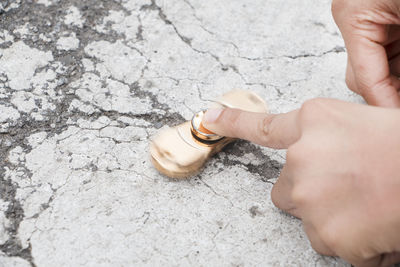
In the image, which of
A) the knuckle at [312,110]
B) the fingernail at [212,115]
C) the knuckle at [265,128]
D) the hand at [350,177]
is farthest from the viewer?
the fingernail at [212,115]

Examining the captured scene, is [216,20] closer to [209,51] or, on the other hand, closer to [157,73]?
[209,51]

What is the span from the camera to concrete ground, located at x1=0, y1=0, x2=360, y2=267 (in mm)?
1284

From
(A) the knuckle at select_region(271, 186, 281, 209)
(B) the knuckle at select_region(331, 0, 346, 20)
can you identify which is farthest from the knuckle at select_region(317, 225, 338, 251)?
(B) the knuckle at select_region(331, 0, 346, 20)

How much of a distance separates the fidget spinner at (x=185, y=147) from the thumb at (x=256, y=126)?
0.18 ft

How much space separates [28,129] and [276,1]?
4.07 ft

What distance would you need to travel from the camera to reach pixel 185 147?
1373 mm

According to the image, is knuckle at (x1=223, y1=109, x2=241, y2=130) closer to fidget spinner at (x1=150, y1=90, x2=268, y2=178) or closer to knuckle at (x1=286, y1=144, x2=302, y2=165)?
fidget spinner at (x1=150, y1=90, x2=268, y2=178)

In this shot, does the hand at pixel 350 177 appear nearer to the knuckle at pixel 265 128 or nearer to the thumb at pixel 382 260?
the thumb at pixel 382 260

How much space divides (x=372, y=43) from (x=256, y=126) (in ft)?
1.47

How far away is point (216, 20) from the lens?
6.19 feet

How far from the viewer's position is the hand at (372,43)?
1.27m

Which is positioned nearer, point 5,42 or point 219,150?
point 219,150

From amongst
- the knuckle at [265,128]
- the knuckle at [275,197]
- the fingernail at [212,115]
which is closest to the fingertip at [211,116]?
the fingernail at [212,115]

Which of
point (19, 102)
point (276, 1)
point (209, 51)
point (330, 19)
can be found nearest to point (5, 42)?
point (19, 102)
